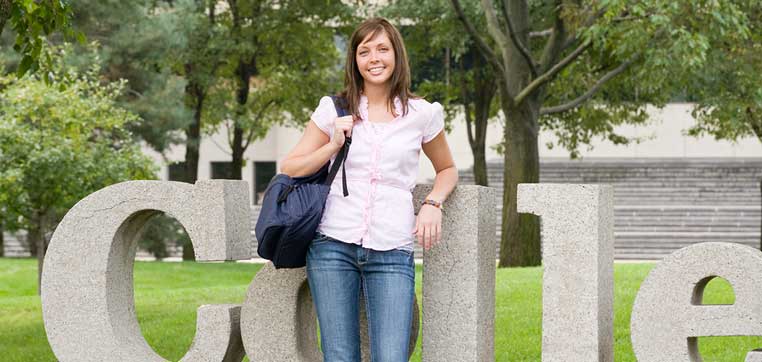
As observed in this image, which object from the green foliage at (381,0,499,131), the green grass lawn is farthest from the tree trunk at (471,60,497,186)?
the green grass lawn

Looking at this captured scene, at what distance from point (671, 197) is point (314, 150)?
26788mm

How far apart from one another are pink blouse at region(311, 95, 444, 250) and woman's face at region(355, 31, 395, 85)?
0.53 ft

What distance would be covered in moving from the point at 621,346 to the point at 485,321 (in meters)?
2.94

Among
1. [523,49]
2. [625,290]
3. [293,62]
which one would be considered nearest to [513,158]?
[523,49]

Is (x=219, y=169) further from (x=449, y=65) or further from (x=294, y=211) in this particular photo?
(x=294, y=211)

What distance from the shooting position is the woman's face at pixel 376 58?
4758 mm

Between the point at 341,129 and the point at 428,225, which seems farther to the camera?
the point at 428,225

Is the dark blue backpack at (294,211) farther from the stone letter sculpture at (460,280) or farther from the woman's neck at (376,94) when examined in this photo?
the stone letter sculpture at (460,280)

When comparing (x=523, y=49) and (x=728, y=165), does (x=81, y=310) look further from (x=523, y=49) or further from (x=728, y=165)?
(x=728, y=165)

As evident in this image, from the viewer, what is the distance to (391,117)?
4883mm

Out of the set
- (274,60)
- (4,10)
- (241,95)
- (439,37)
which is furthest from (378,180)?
(241,95)

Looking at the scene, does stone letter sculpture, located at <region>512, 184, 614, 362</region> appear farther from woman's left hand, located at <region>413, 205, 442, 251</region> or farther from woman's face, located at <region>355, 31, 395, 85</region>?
woman's face, located at <region>355, 31, 395, 85</region>

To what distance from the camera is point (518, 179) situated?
16812 millimetres

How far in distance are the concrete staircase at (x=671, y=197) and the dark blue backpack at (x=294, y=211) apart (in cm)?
2097
